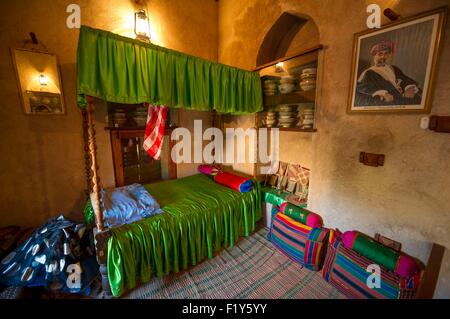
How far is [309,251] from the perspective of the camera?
1869 mm

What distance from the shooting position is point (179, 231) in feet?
5.82

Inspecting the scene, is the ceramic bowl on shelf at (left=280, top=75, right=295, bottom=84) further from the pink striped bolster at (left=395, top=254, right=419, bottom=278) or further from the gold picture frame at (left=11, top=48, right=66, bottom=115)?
the gold picture frame at (left=11, top=48, right=66, bottom=115)

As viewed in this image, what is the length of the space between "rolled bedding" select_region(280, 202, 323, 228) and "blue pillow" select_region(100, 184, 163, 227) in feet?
4.73

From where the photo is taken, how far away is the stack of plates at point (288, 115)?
7.25 feet

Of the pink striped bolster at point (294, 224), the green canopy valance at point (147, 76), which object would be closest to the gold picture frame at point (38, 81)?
the green canopy valance at point (147, 76)

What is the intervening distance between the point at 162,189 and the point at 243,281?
4.87 feet

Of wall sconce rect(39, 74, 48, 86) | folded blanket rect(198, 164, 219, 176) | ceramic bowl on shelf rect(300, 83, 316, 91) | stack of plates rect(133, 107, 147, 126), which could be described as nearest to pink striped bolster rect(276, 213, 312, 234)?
folded blanket rect(198, 164, 219, 176)

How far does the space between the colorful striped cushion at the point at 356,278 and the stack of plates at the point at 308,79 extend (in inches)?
62.6

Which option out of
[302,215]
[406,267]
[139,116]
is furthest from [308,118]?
[139,116]

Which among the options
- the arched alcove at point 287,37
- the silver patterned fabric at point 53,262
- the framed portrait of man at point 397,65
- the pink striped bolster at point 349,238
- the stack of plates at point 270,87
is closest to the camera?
the framed portrait of man at point 397,65

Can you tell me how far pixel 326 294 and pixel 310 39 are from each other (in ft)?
8.98

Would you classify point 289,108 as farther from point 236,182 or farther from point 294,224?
point 294,224

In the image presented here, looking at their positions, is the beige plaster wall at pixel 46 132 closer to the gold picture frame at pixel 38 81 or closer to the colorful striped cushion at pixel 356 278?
the gold picture frame at pixel 38 81
